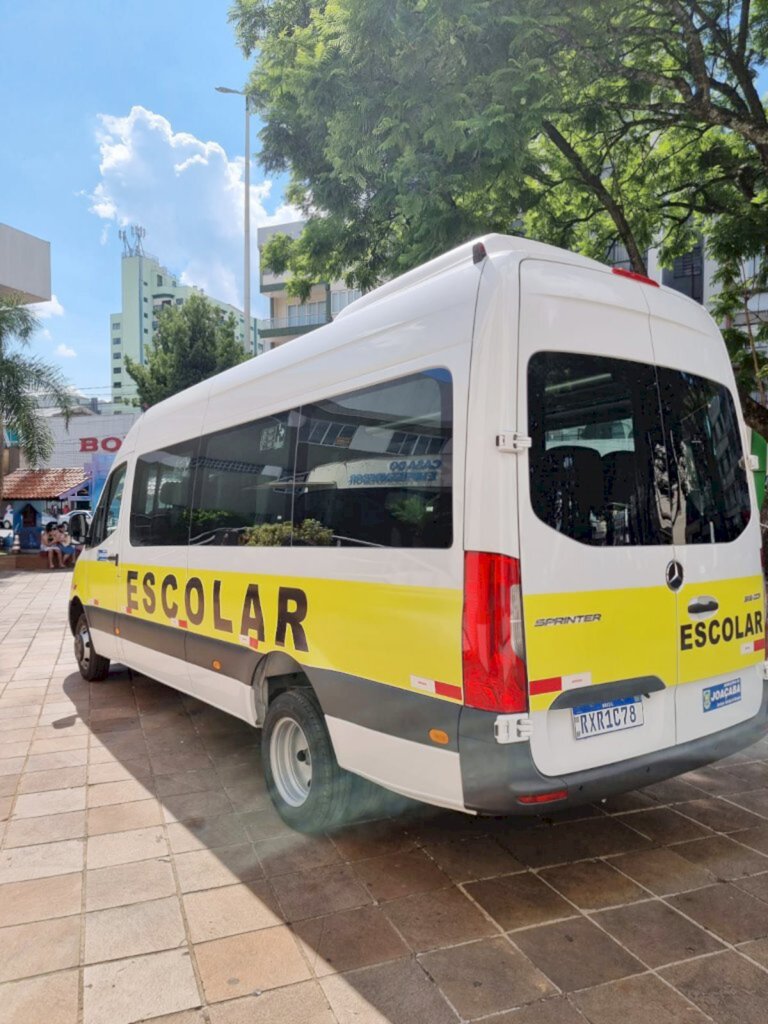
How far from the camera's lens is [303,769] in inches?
157

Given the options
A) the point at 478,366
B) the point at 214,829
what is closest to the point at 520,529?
the point at 478,366

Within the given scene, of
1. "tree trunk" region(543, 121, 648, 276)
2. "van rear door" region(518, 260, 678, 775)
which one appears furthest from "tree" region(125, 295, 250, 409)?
"van rear door" region(518, 260, 678, 775)

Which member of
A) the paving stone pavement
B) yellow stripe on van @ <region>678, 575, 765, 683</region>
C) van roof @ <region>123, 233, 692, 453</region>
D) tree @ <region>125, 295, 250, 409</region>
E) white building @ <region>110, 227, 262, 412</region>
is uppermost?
white building @ <region>110, 227, 262, 412</region>

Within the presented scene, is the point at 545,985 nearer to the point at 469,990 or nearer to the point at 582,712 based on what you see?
the point at 469,990

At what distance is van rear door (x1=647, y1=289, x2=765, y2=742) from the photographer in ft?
11.0

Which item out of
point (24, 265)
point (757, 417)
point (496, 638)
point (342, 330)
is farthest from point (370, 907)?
point (24, 265)

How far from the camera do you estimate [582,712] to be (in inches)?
116

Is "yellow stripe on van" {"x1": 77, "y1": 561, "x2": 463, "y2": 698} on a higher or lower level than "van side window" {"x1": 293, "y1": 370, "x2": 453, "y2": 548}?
lower

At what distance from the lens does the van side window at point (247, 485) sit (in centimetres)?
404

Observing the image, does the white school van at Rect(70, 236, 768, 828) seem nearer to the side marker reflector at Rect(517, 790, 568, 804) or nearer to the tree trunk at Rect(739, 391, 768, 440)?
the side marker reflector at Rect(517, 790, 568, 804)

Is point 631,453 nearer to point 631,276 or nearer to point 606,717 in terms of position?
point 631,276

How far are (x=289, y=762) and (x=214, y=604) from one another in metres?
1.13

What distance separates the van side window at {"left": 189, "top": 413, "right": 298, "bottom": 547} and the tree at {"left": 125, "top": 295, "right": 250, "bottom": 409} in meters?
22.9

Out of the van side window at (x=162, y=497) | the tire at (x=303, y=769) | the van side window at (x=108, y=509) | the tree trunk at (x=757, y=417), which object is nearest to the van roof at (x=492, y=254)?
the tire at (x=303, y=769)
